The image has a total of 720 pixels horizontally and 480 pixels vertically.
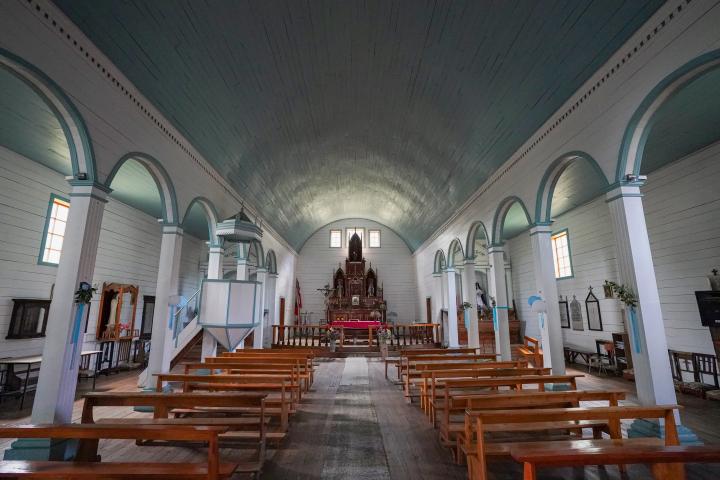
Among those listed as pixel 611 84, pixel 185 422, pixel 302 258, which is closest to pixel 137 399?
pixel 185 422

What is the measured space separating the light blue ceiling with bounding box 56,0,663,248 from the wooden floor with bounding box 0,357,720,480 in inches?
183

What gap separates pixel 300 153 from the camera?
9.02m

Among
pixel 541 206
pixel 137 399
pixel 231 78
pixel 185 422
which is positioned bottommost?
pixel 185 422

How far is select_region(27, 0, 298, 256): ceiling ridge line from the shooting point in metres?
3.50

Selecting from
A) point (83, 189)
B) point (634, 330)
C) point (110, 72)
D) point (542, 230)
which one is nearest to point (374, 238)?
point (542, 230)

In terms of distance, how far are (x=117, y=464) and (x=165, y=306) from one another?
4046mm

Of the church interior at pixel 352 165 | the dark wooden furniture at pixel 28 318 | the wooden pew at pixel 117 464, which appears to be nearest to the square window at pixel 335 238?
the church interior at pixel 352 165

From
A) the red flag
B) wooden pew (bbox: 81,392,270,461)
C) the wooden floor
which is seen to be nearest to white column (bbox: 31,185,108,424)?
the wooden floor

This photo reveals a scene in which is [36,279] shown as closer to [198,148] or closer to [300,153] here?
[198,148]

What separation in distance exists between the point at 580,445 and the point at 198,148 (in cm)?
703

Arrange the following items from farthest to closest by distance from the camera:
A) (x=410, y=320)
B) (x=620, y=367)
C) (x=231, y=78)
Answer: (x=410, y=320)
(x=620, y=367)
(x=231, y=78)

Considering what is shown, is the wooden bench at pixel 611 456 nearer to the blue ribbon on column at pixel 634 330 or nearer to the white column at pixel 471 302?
the blue ribbon on column at pixel 634 330

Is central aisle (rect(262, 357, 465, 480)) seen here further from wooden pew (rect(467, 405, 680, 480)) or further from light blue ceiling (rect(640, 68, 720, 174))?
light blue ceiling (rect(640, 68, 720, 174))

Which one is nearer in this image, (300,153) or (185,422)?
(185,422)
